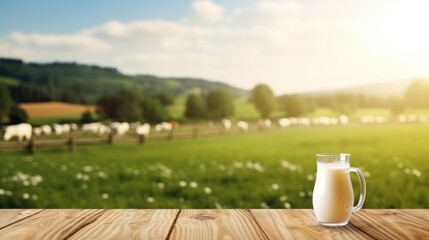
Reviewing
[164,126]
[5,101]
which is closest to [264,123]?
[164,126]

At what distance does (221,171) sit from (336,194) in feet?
15.7

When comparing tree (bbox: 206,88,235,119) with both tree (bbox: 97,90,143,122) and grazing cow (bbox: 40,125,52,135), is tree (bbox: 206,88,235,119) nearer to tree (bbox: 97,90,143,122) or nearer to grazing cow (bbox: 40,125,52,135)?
tree (bbox: 97,90,143,122)

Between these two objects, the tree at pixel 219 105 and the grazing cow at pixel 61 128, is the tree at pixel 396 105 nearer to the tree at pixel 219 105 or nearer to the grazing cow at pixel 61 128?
the tree at pixel 219 105

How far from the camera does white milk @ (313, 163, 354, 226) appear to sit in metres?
1.09

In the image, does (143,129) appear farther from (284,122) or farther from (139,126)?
(284,122)

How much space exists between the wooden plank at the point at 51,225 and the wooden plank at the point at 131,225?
2 cm

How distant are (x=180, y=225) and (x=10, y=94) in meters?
5.30

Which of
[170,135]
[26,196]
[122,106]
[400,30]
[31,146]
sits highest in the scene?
[400,30]

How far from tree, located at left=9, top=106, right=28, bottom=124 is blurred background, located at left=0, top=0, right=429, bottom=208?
0.04 ft

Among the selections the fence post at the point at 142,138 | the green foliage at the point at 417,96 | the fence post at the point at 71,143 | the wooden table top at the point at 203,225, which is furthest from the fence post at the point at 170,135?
the wooden table top at the point at 203,225

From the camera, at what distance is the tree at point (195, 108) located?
21.7ft

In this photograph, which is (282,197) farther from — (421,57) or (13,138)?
(13,138)

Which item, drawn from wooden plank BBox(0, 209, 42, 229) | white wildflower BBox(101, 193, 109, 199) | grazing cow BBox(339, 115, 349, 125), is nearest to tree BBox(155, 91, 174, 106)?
white wildflower BBox(101, 193, 109, 199)

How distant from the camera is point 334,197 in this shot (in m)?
1.09
